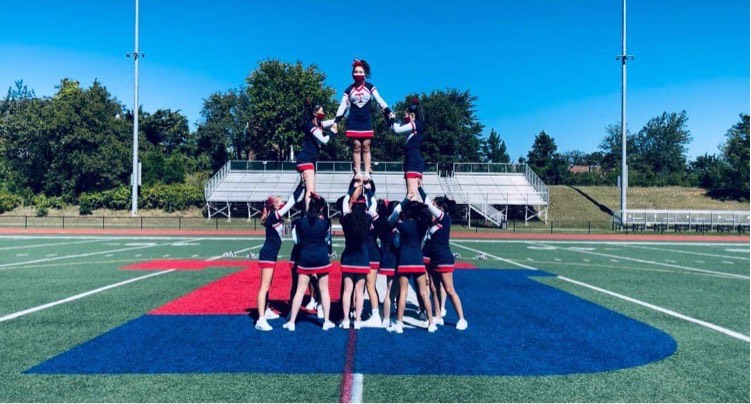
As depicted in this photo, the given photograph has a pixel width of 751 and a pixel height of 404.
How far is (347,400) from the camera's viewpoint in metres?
4.96

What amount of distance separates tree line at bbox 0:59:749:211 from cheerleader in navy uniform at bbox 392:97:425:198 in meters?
41.1

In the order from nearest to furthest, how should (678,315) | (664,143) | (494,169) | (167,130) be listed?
(678,315)
(494,169)
(167,130)
(664,143)

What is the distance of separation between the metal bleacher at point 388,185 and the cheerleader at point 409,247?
34107mm

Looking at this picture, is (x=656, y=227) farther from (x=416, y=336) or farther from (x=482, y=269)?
(x=416, y=336)

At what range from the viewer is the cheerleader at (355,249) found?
7.68m

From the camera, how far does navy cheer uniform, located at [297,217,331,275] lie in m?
7.63

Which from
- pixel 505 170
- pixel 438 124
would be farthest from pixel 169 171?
pixel 505 170

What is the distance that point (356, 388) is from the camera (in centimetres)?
531

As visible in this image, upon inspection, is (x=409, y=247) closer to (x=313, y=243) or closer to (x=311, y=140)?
(x=313, y=243)

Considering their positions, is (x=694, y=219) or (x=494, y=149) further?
(x=494, y=149)

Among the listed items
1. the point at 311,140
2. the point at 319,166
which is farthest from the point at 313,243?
the point at 319,166

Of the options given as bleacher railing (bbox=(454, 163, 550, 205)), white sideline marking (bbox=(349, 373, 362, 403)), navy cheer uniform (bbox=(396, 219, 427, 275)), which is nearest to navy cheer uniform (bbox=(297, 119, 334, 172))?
navy cheer uniform (bbox=(396, 219, 427, 275))

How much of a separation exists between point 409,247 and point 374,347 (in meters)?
1.62

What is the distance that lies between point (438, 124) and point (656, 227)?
27177 mm
